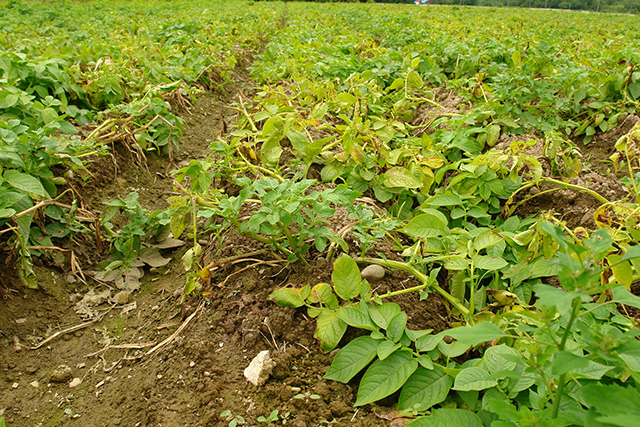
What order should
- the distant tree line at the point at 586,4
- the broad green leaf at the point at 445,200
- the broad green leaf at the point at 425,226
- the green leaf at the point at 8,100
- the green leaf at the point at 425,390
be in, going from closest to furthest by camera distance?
1. the green leaf at the point at 425,390
2. the broad green leaf at the point at 425,226
3. the broad green leaf at the point at 445,200
4. the green leaf at the point at 8,100
5. the distant tree line at the point at 586,4

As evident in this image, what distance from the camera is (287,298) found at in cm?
158

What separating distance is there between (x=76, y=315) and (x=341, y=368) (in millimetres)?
1475

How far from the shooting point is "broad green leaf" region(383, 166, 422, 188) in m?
2.26

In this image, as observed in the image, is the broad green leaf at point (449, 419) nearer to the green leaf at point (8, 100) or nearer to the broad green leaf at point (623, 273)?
the broad green leaf at point (623, 273)

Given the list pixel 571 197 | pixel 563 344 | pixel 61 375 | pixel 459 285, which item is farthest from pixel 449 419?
pixel 571 197

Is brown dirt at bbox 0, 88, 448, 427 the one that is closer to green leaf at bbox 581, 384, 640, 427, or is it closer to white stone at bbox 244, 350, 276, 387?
white stone at bbox 244, 350, 276, 387

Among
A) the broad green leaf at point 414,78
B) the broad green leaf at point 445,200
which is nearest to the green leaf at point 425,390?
the broad green leaf at point 445,200

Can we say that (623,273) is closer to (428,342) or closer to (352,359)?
(428,342)

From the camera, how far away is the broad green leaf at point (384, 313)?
4.65 ft

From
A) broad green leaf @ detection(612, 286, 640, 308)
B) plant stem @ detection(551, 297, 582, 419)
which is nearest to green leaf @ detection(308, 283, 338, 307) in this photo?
plant stem @ detection(551, 297, 582, 419)

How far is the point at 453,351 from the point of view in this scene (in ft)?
4.31

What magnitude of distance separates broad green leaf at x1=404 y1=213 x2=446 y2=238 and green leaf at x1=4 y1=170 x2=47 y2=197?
67.3 inches

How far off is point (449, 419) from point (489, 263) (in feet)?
2.14

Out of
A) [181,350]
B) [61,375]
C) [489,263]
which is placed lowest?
[61,375]
